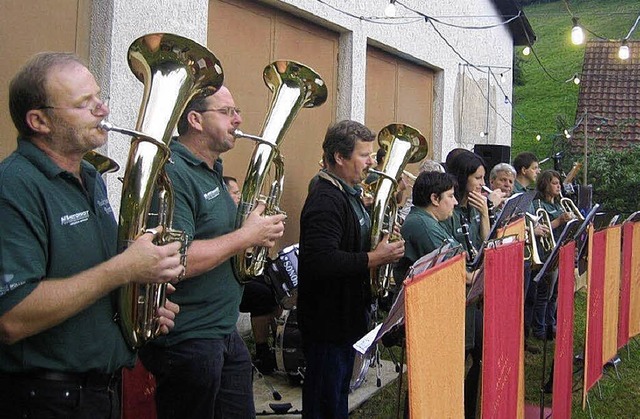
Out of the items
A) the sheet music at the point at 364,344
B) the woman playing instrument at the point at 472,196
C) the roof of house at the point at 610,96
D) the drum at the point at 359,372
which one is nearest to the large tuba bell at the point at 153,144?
the sheet music at the point at 364,344

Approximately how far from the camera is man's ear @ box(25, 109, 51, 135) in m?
2.34

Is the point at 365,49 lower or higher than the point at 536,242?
higher

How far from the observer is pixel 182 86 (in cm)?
286

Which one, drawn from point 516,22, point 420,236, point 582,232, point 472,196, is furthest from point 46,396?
point 516,22

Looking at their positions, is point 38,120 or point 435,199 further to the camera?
point 435,199

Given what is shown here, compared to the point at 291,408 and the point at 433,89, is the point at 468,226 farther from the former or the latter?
the point at 433,89

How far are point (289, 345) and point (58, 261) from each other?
3.83 metres

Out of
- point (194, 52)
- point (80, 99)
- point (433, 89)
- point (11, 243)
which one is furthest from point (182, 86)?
point (433, 89)

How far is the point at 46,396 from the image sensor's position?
2260 mm

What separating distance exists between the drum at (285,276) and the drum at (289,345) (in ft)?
0.60

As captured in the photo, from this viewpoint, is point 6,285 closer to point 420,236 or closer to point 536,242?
point 420,236

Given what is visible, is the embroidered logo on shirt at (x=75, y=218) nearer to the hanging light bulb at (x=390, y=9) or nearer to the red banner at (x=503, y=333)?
the red banner at (x=503, y=333)

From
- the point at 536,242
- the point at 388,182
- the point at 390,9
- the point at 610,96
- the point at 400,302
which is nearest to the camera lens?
the point at 400,302

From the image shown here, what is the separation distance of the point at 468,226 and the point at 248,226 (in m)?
2.68
